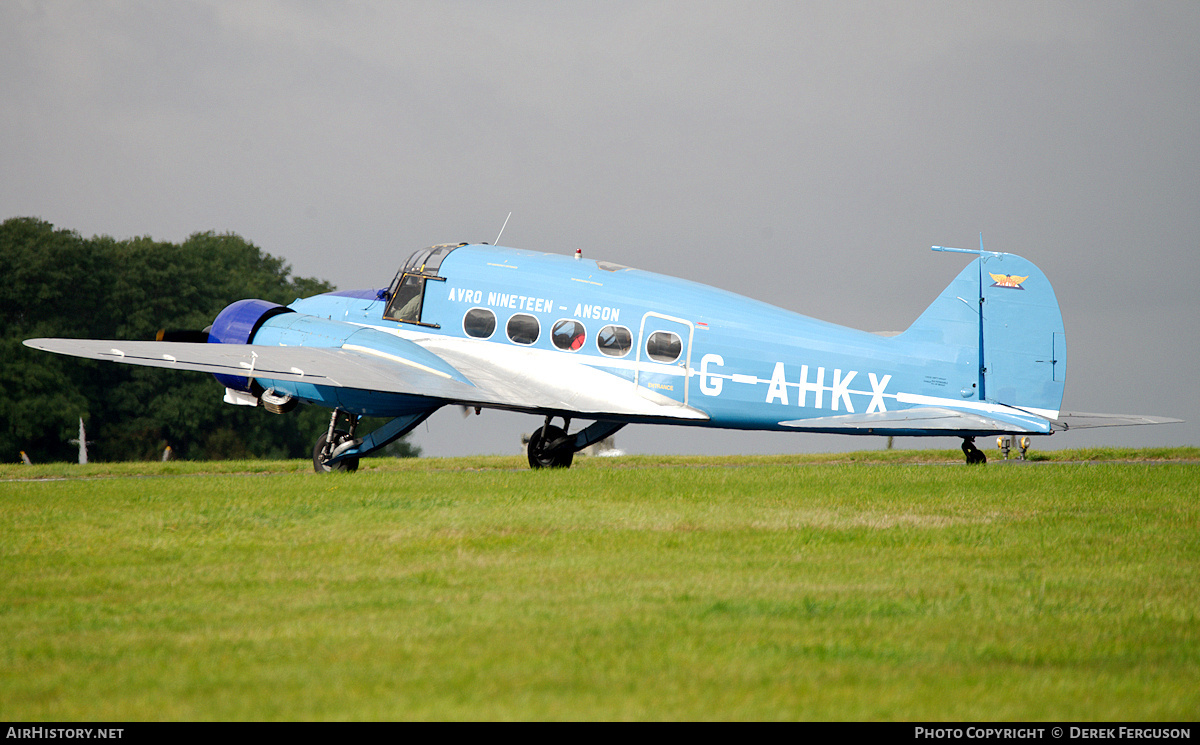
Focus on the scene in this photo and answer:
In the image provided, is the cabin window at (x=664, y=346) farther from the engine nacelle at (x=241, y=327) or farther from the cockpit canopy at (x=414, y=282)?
the engine nacelle at (x=241, y=327)

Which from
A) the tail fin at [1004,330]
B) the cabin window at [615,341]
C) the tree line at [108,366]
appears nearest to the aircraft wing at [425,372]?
the cabin window at [615,341]

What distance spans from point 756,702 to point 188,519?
9600 mm

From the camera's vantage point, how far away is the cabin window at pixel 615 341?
2006 cm

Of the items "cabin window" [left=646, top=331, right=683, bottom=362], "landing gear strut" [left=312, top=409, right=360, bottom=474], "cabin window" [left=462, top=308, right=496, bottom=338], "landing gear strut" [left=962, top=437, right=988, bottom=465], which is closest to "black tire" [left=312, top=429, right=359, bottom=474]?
"landing gear strut" [left=312, top=409, right=360, bottom=474]

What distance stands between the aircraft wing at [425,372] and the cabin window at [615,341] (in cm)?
45

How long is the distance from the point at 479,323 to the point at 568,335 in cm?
208

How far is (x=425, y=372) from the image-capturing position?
67.2 ft

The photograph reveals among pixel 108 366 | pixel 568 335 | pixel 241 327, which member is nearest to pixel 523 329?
pixel 568 335

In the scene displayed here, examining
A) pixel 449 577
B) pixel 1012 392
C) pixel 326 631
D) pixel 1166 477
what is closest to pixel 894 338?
pixel 1012 392

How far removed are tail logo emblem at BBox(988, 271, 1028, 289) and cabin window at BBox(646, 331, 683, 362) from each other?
5690mm

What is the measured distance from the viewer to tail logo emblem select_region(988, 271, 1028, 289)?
744 inches

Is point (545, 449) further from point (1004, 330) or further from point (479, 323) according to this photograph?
point (1004, 330)

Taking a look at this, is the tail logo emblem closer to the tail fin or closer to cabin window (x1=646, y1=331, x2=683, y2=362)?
the tail fin

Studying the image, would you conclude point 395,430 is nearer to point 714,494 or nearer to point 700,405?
point 700,405
